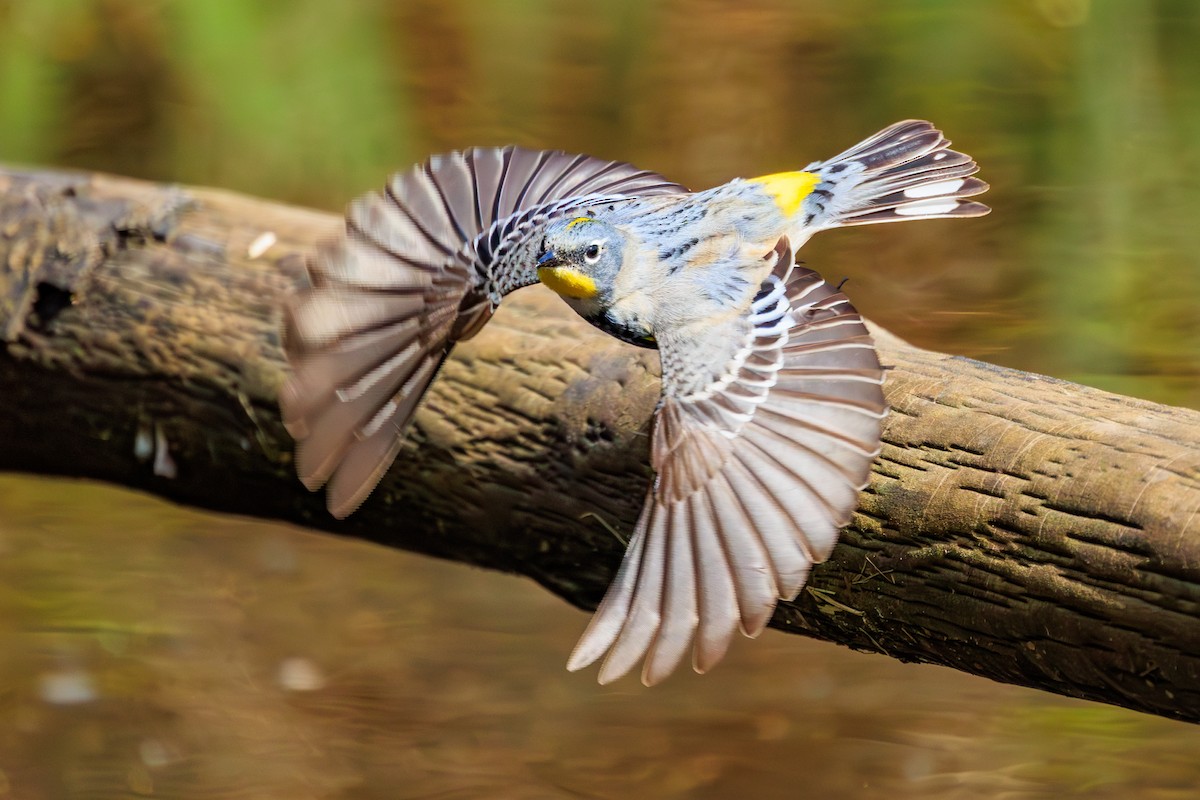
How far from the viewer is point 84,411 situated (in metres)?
3.12

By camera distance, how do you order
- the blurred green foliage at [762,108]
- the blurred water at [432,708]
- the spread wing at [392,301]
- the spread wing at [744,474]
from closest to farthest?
1. the spread wing at [744,474]
2. the spread wing at [392,301]
3. the blurred water at [432,708]
4. the blurred green foliage at [762,108]

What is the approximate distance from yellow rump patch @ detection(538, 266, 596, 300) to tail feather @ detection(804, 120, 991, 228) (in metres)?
0.48

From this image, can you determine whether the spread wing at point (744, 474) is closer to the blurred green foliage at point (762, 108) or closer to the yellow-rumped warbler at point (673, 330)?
the yellow-rumped warbler at point (673, 330)

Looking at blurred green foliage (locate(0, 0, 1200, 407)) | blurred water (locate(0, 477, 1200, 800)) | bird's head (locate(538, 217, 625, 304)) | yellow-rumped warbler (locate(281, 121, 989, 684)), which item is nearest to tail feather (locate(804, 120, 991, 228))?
yellow-rumped warbler (locate(281, 121, 989, 684))

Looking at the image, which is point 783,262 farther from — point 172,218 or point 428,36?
point 428,36

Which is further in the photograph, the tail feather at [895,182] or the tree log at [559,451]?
the tail feather at [895,182]

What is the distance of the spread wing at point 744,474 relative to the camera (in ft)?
6.33

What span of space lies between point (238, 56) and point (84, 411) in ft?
7.48

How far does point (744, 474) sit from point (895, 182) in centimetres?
83

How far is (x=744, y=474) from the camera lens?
2.07m

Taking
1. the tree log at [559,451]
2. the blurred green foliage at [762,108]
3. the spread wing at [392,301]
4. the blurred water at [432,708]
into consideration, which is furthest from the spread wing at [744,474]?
the blurred green foliage at [762,108]

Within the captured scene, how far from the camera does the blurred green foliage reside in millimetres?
4613

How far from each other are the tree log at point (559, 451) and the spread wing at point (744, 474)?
18cm

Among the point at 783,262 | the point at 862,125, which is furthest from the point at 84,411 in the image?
the point at 862,125
